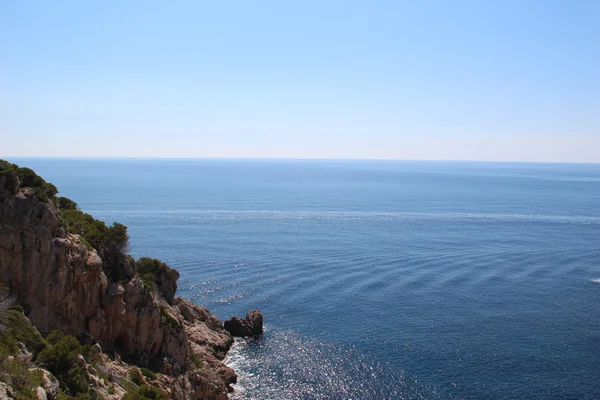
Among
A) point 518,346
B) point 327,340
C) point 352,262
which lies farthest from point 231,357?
point 352,262

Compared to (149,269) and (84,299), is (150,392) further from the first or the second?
(149,269)

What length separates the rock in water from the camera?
2135 inches

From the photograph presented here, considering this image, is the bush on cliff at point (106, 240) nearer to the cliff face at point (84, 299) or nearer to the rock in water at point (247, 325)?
the cliff face at point (84, 299)

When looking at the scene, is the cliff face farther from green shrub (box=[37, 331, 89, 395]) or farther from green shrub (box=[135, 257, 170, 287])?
green shrub (box=[37, 331, 89, 395])

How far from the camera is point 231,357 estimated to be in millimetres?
50219

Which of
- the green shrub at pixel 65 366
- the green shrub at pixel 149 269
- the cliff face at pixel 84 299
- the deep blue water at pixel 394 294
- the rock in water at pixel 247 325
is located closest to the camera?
the green shrub at pixel 65 366

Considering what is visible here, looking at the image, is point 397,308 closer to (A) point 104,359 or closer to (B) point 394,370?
(B) point 394,370

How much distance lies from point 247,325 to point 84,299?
2407 cm

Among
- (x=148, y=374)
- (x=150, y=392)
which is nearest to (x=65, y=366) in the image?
(x=150, y=392)

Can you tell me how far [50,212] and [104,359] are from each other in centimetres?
1075

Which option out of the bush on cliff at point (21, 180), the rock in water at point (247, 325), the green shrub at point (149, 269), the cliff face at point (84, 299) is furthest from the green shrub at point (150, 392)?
the rock in water at point (247, 325)

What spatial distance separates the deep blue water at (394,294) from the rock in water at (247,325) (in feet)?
5.12

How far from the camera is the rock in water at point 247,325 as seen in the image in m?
54.2

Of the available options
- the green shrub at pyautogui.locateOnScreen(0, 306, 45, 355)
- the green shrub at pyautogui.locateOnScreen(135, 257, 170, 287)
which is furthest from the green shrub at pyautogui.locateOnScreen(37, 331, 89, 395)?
the green shrub at pyautogui.locateOnScreen(135, 257, 170, 287)
